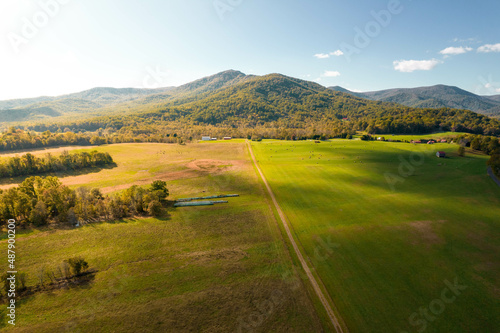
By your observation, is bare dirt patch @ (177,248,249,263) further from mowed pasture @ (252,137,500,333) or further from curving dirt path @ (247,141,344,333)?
mowed pasture @ (252,137,500,333)

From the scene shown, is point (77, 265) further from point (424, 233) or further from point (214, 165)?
point (214, 165)

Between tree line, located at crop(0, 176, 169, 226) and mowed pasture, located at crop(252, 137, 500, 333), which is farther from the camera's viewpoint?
tree line, located at crop(0, 176, 169, 226)

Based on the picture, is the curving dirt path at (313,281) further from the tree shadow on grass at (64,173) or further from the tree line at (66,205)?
the tree shadow on grass at (64,173)

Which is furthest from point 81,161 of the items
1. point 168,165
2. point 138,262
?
point 138,262

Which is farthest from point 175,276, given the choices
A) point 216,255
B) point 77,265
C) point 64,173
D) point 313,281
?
point 64,173

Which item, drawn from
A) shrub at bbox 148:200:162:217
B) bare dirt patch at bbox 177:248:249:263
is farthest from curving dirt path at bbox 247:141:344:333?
shrub at bbox 148:200:162:217

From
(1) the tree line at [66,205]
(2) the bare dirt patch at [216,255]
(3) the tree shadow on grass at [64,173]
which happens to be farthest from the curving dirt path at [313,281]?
(3) the tree shadow on grass at [64,173]

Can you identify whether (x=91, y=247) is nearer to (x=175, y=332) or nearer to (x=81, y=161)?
(x=175, y=332)
